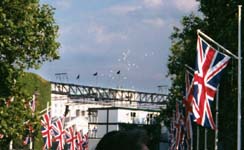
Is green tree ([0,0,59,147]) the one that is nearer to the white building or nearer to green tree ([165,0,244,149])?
green tree ([165,0,244,149])

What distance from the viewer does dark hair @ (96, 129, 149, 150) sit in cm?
363

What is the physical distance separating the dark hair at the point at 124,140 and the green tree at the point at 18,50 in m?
37.1

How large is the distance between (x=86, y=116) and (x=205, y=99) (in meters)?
121

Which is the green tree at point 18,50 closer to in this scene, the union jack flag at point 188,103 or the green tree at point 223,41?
the union jack flag at point 188,103

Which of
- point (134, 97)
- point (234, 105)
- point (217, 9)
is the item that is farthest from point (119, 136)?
point (134, 97)

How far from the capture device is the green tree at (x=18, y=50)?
135ft

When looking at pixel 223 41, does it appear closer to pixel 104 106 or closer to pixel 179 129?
pixel 179 129

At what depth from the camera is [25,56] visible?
41969 mm

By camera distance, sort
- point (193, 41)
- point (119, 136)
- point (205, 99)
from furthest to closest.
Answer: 1. point (193, 41)
2. point (205, 99)
3. point (119, 136)

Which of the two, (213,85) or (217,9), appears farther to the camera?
(217,9)

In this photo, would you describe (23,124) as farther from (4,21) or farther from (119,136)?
(119,136)

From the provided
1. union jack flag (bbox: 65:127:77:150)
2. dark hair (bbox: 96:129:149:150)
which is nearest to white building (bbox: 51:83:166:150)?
union jack flag (bbox: 65:127:77:150)

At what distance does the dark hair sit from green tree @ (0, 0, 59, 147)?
37.1 meters

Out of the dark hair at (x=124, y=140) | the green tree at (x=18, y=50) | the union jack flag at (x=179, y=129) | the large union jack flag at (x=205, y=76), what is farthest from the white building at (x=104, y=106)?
the dark hair at (x=124, y=140)
